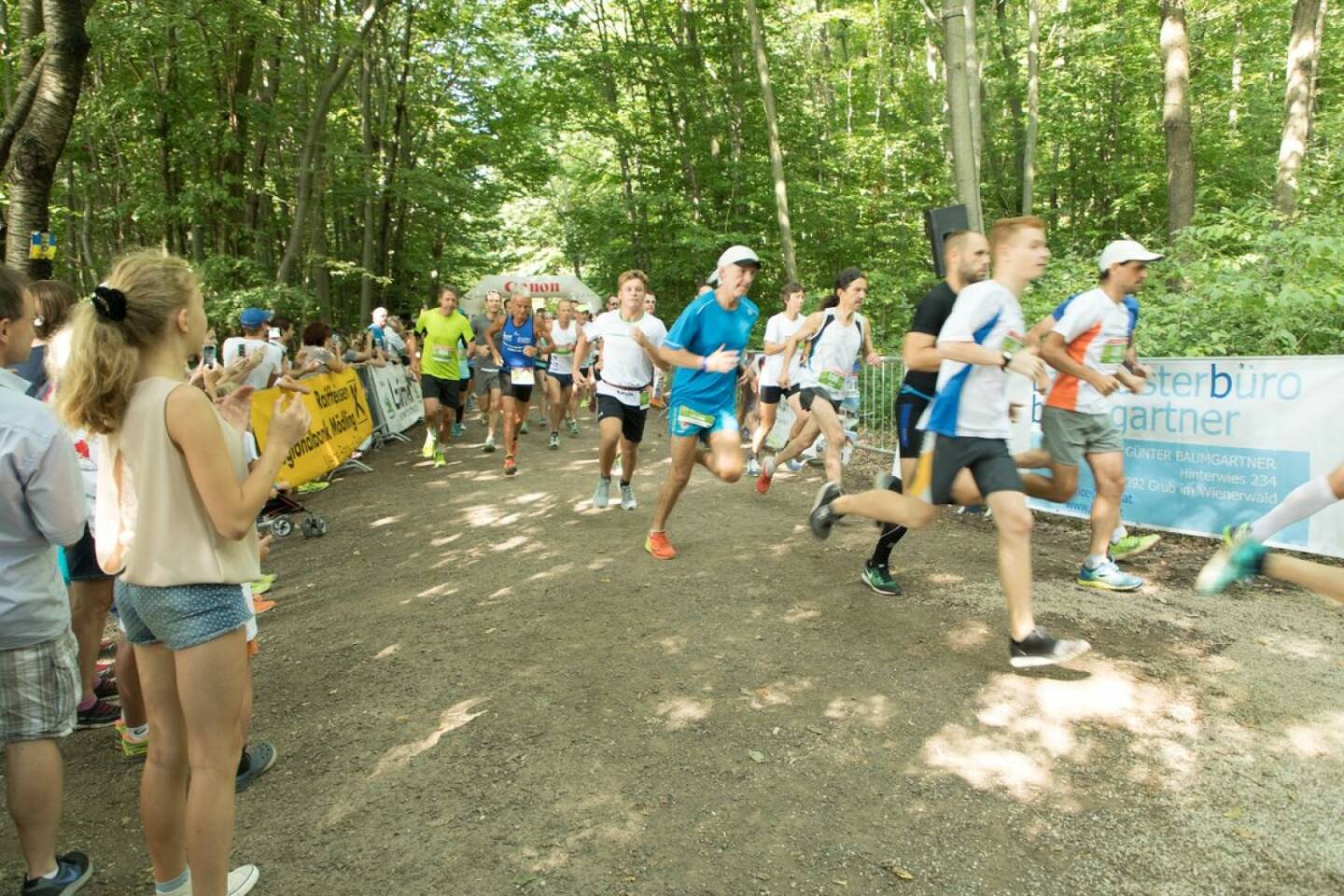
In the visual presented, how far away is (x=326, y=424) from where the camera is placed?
1004cm

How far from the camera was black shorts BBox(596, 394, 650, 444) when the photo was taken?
7242mm

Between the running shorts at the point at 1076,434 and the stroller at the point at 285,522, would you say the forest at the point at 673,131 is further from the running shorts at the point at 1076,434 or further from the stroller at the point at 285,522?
the running shorts at the point at 1076,434

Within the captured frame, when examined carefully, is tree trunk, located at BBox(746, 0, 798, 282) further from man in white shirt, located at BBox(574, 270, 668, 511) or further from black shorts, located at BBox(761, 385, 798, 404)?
man in white shirt, located at BBox(574, 270, 668, 511)

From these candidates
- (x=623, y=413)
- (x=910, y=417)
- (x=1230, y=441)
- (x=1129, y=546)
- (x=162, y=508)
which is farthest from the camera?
(x=623, y=413)

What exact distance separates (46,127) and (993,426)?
812cm

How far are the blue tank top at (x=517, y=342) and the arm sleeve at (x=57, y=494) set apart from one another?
8.00 meters

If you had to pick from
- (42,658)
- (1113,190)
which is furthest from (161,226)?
(1113,190)

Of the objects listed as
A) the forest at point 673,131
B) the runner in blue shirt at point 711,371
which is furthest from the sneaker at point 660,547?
the forest at point 673,131

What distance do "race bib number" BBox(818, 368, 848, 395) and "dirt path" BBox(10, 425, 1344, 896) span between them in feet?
7.41

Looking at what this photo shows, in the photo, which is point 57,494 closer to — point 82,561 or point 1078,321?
point 82,561

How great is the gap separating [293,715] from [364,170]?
1793cm

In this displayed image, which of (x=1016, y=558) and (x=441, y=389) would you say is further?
(x=441, y=389)

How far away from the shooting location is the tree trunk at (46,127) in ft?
23.4

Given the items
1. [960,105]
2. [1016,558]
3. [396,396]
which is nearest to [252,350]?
[1016,558]
